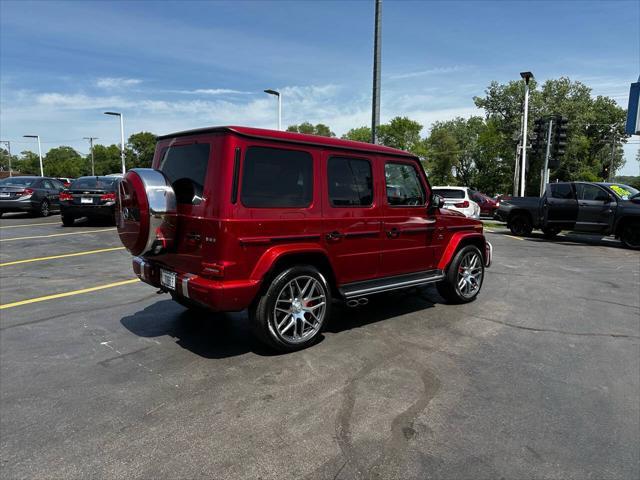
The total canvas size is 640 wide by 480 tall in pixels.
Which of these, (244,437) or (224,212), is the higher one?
(224,212)

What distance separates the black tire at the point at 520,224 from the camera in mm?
15068

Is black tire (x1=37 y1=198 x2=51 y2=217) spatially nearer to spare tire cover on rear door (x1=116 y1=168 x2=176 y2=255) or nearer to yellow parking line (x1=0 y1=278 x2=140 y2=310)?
yellow parking line (x1=0 y1=278 x2=140 y2=310)

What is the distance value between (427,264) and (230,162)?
2.98 m

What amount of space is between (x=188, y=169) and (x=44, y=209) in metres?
16.0

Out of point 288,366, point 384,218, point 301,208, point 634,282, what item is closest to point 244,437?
point 288,366

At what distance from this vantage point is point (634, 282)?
769cm

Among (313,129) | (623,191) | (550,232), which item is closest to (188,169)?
(550,232)

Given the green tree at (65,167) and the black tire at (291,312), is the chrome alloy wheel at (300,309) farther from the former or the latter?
the green tree at (65,167)

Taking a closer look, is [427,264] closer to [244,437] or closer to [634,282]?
[244,437]

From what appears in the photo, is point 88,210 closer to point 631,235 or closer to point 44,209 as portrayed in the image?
point 44,209

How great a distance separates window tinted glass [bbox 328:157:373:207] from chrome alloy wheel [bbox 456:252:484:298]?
198 cm

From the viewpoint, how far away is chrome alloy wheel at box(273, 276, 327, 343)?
3.99m

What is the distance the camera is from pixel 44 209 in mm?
16766

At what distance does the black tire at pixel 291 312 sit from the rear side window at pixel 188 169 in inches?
41.6
